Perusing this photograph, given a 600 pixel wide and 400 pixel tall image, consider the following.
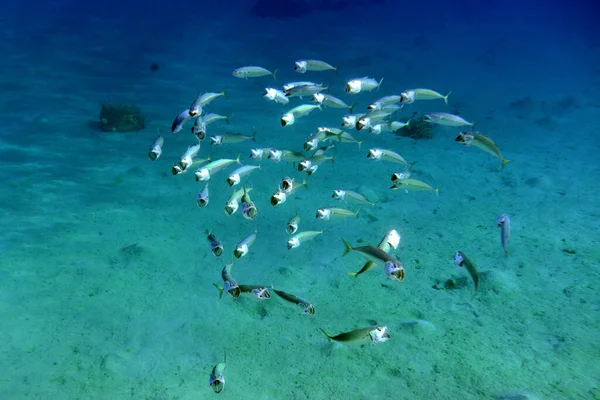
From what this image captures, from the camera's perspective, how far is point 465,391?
135 inches

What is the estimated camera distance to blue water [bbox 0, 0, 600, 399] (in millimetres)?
3730

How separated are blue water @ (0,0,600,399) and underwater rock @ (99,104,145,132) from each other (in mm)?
488

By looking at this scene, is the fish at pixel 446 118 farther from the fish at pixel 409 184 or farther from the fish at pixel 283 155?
the fish at pixel 283 155

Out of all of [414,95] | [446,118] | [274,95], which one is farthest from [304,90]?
[446,118]

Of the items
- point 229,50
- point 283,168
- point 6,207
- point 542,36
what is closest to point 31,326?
point 6,207

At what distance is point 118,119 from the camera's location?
1177 centimetres

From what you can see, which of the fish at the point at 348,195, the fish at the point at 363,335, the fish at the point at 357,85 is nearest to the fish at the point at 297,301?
the fish at the point at 363,335

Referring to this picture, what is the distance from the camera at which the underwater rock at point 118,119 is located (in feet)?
38.0

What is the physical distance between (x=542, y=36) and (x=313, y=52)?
2979cm

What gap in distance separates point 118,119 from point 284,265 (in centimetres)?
905

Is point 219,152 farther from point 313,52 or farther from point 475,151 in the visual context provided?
A: point 313,52

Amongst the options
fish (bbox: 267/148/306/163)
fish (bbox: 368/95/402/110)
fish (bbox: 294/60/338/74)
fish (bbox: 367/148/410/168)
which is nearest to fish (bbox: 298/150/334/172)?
fish (bbox: 267/148/306/163)

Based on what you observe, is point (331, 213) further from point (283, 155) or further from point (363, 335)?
point (363, 335)

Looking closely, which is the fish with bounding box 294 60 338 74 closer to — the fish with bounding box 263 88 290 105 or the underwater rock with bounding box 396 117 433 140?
the fish with bounding box 263 88 290 105
